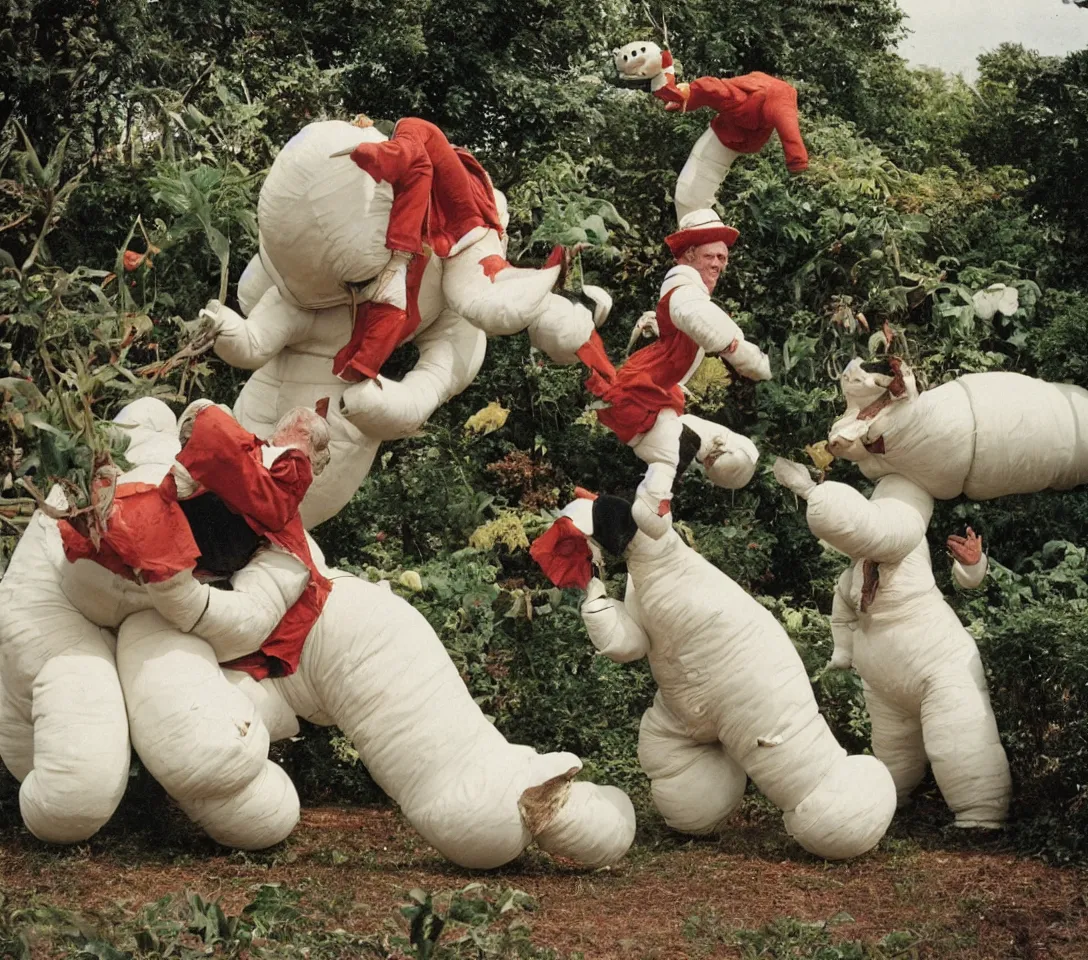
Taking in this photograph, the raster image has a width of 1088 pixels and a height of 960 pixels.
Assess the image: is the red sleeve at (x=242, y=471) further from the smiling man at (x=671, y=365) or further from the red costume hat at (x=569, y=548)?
the smiling man at (x=671, y=365)

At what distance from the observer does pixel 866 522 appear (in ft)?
19.3

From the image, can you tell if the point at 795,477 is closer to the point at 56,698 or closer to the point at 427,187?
the point at 427,187

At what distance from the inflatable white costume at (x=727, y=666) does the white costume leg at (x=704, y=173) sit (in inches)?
43.5

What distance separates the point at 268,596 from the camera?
538 centimetres

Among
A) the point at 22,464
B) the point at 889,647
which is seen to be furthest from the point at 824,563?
the point at 22,464

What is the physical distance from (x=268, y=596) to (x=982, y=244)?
4229mm

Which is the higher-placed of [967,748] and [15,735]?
[967,748]

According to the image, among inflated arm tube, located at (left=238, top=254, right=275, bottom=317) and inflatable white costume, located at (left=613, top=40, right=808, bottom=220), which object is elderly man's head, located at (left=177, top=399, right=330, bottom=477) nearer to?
inflated arm tube, located at (left=238, top=254, right=275, bottom=317)

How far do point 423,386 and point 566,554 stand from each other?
72 centimetres

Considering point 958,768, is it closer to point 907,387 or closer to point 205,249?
point 907,387

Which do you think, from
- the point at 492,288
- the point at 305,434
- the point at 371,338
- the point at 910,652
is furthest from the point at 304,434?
the point at 910,652

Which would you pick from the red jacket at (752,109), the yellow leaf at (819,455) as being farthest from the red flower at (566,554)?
the yellow leaf at (819,455)

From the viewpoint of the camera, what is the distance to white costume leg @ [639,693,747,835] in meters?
5.91

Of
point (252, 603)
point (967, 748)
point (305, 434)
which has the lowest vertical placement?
point (967, 748)
